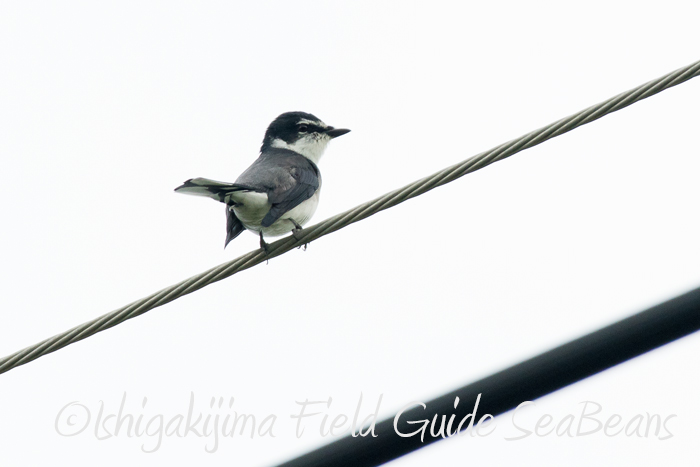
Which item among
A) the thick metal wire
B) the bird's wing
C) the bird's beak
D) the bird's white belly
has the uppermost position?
the bird's beak

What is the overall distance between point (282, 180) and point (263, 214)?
16.3 inches

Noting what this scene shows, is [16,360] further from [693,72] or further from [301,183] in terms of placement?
[693,72]

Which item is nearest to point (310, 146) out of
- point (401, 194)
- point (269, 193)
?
point (269, 193)

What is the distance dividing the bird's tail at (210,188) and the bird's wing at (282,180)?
8.7 inches

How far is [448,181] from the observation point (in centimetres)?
370

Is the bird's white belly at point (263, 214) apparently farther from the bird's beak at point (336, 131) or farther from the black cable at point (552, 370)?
the black cable at point (552, 370)

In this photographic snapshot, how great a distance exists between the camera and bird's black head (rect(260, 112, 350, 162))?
7473 millimetres

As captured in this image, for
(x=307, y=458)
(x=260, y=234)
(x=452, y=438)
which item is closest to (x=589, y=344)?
(x=452, y=438)

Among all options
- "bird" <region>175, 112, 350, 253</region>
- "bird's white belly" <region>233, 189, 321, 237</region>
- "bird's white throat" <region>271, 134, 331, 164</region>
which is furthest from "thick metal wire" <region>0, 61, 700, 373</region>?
"bird's white throat" <region>271, 134, 331, 164</region>

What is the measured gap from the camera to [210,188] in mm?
5152

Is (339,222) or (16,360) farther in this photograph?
(339,222)

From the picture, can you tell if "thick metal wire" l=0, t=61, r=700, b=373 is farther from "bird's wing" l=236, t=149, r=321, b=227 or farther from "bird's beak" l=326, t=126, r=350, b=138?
"bird's beak" l=326, t=126, r=350, b=138

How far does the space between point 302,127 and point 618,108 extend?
441 centimetres

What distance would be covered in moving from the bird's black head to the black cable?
4.90 m
